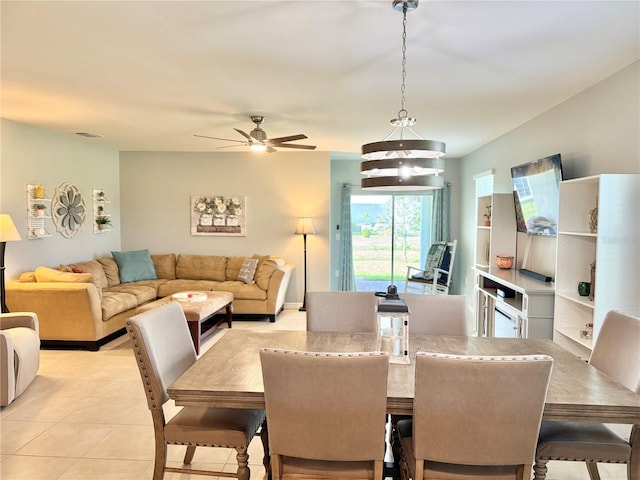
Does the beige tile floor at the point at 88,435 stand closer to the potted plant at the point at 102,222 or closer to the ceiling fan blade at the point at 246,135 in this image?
the ceiling fan blade at the point at 246,135

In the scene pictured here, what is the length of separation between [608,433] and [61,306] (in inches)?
185

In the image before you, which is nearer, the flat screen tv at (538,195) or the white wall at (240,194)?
the flat screen tv at (538,195)

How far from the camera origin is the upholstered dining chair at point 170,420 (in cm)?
194

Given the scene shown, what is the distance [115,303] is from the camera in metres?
4.80

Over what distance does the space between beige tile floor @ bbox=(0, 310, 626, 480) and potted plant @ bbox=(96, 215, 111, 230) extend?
2809 mm

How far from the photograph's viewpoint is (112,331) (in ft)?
15.8

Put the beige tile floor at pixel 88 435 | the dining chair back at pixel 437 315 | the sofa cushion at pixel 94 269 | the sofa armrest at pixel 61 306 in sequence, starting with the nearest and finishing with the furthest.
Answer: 1. the beige tile floor at pixel 88 435
2. the dining chair back at pixel 437 315
3. the sofa armrest at pixel 61 306
4. the sofa cushion at pixel 94 269

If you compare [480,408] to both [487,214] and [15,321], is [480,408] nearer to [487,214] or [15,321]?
[15,321]

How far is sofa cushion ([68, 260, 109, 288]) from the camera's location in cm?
530

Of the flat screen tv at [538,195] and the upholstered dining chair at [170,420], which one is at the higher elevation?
the flat screen tv at [538,195]

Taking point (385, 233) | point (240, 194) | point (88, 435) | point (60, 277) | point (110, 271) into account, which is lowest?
point (88, 435)

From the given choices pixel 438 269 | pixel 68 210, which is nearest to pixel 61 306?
pixel 68 210

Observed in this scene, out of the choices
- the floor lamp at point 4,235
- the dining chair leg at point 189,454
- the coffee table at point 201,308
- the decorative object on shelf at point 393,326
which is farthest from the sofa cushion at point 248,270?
the decorative object on shelf at point 393,326

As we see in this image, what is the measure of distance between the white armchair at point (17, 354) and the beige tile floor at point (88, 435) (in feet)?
0.40
